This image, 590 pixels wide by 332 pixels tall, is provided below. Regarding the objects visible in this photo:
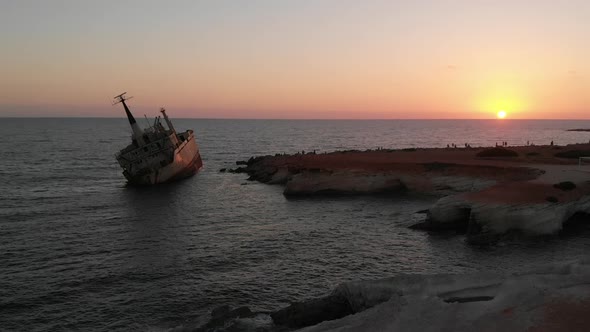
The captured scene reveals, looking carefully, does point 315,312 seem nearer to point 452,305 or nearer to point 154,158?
point 452,305

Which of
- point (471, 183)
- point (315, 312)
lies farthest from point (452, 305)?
point (471, 183)

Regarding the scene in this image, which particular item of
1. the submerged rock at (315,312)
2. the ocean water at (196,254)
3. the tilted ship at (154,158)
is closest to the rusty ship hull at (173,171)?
the tilted ship at (154,158)

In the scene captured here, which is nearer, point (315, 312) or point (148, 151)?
point (315, 312)

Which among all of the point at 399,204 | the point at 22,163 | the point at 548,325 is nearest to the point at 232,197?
the point at 399,204

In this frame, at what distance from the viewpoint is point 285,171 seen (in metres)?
71.1

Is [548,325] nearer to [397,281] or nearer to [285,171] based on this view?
[397,281]

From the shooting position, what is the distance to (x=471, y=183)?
5322cm

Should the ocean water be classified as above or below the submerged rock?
below

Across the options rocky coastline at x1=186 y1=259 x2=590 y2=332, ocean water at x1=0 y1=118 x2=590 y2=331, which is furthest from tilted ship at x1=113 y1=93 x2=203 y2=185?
rocky coastline at x1=186 y1=259 x2=590 y2=332

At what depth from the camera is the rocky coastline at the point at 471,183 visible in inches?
1390

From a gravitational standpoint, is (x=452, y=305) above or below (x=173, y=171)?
above

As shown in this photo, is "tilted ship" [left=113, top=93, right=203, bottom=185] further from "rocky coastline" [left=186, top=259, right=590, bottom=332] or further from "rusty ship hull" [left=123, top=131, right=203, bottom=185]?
"rocky coastline" [left=186, top=259, right=590, bottom=332]

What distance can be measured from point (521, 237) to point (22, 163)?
9424 cm

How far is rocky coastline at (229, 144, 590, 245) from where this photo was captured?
35.3 meters
